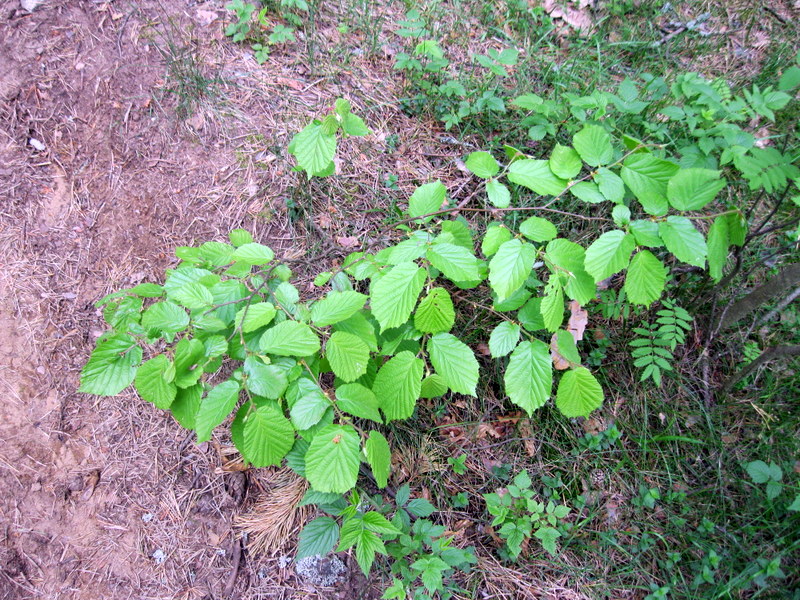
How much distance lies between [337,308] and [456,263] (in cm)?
39

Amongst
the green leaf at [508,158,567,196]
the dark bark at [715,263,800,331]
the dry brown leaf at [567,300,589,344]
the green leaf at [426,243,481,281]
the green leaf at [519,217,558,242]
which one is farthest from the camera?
the dry brown leaf at [567,300,589,344]

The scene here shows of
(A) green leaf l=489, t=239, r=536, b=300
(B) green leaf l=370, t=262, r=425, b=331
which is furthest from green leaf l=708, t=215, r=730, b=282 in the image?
(B) green leaf l=370, t=262, r=425, b=331

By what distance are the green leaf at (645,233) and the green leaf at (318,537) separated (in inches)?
58.0

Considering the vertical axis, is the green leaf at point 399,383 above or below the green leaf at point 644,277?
below

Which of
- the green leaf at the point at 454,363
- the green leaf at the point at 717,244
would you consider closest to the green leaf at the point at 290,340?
the green leaf at the point at 454,363

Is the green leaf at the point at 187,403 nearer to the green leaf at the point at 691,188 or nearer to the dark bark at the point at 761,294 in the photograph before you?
the green leaf at the point at 691,188

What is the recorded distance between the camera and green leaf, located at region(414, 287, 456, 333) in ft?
4.59

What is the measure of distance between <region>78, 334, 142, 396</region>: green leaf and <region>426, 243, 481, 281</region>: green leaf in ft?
3.10

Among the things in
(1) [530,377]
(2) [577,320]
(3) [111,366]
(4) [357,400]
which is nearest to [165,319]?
(3) [111,366]

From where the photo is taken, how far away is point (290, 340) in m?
1.32

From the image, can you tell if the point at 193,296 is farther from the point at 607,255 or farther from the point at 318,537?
the point at 607,255

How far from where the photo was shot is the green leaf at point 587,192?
5.13 ft

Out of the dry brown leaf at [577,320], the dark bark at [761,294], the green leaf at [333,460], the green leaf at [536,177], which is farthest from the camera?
the dry brown leaf at [577,320]

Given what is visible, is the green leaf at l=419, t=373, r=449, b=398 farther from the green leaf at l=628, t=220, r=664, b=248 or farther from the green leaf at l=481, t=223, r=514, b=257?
the green leaf at l=628, t=220, r=664, b=248
